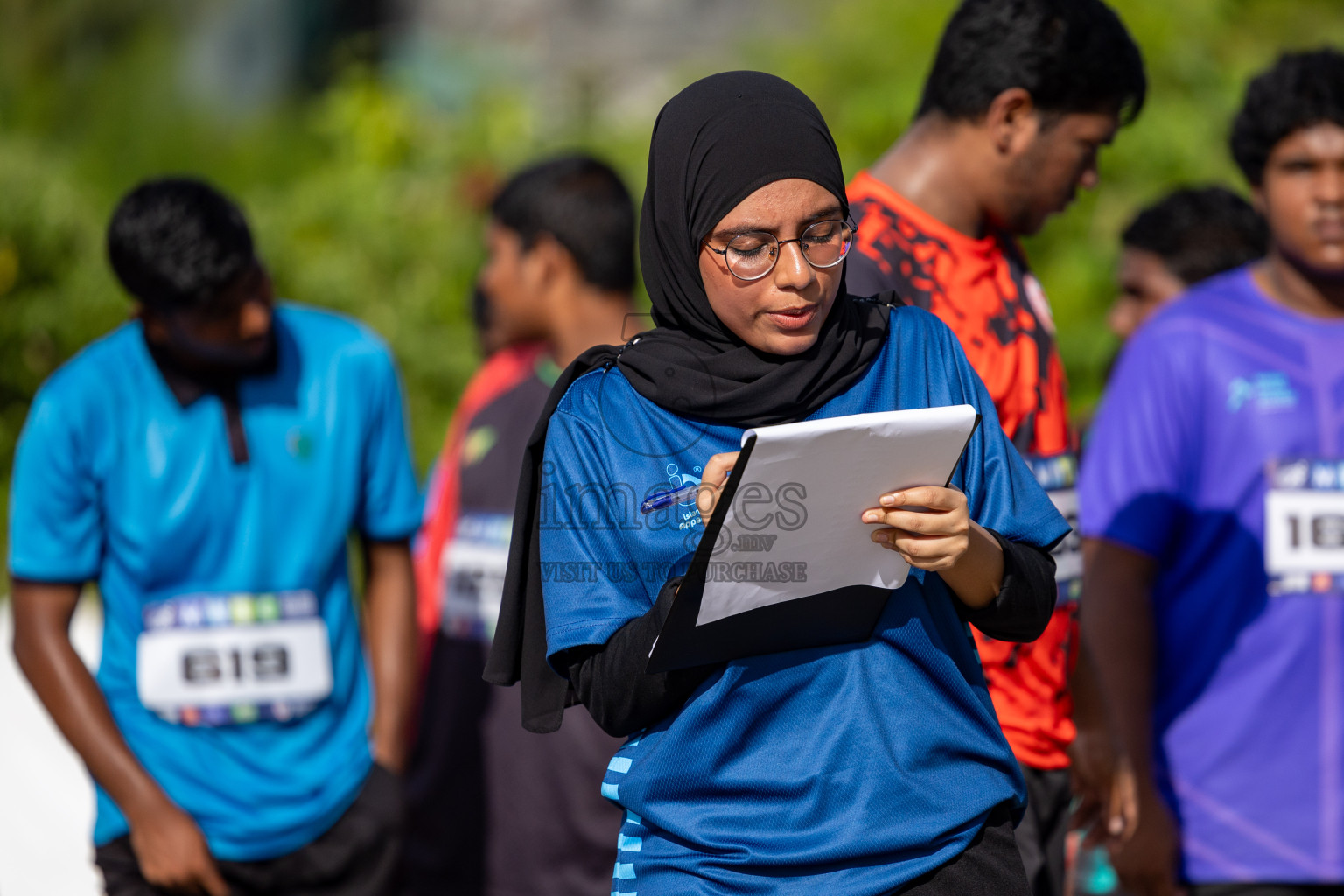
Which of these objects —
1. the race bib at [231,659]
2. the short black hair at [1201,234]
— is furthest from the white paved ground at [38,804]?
the short black hair at [1201,234]

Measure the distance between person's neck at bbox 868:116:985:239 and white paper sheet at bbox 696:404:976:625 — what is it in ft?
3.77

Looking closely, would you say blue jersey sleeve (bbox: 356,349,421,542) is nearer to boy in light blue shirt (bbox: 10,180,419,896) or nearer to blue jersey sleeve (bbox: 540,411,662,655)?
boy in light blue shirt (bbox: 10,180,419,896)

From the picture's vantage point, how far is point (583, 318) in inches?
175

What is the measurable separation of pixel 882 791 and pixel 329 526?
6.75 feet

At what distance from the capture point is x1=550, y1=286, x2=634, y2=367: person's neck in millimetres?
4414

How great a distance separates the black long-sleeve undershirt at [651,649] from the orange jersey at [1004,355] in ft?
2.31

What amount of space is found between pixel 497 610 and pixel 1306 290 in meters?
2.35

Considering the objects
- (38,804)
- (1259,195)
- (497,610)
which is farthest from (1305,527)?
(38,804)

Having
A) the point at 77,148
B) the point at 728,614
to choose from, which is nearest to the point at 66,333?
the point at 77,148

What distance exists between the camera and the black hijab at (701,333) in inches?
84.8

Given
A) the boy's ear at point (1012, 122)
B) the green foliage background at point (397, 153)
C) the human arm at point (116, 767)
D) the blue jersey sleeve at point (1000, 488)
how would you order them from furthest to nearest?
the green foliage background at point (397, 153), the human arm at point (116, 767), the boy's ear at point (1012, 122), the blue jersey sleeve at point (1000, 488)

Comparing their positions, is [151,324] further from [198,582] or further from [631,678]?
[631,678]

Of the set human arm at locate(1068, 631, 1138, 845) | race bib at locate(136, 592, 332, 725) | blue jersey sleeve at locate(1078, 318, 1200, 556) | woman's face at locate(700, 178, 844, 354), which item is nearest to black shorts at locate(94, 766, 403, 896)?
race bib at locate(136, 592, 332, 725)

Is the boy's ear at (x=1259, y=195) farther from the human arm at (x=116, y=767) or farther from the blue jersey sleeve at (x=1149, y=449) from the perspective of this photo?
the human arm at (x=116, y=767)
